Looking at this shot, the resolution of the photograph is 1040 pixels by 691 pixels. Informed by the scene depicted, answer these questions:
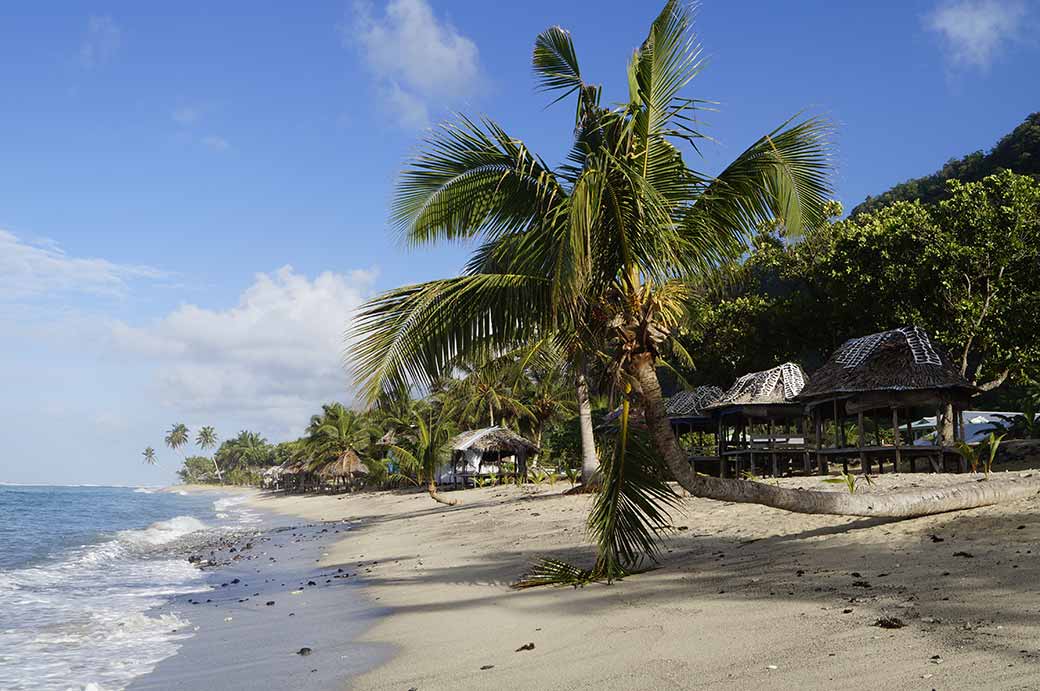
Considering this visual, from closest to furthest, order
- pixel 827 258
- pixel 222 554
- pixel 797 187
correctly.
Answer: pixel 797 187 < pixel 222 554 < pixel 827 258

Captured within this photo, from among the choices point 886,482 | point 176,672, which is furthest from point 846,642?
point 886,482

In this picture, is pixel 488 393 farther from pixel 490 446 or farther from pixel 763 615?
pixel 763 615

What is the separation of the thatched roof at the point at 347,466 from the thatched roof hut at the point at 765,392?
36.0m

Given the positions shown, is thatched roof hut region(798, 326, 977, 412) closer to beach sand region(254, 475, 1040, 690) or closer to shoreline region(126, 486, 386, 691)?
beach sand region(254, 475, 1040, 690)

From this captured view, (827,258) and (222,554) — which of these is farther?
(827,258)

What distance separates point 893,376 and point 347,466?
42.8 m

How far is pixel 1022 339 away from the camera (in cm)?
2059

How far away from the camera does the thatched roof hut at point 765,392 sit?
22156 millimetres

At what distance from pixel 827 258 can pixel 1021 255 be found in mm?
6382

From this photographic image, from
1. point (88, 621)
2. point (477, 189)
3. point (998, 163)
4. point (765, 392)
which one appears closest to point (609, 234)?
point (477, 189)

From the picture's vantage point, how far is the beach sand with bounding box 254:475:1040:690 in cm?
415

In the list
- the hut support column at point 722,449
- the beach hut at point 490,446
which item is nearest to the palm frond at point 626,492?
the hut support column at point 722,449

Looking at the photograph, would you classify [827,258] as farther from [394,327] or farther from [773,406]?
[394,327]

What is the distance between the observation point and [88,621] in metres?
10.1
